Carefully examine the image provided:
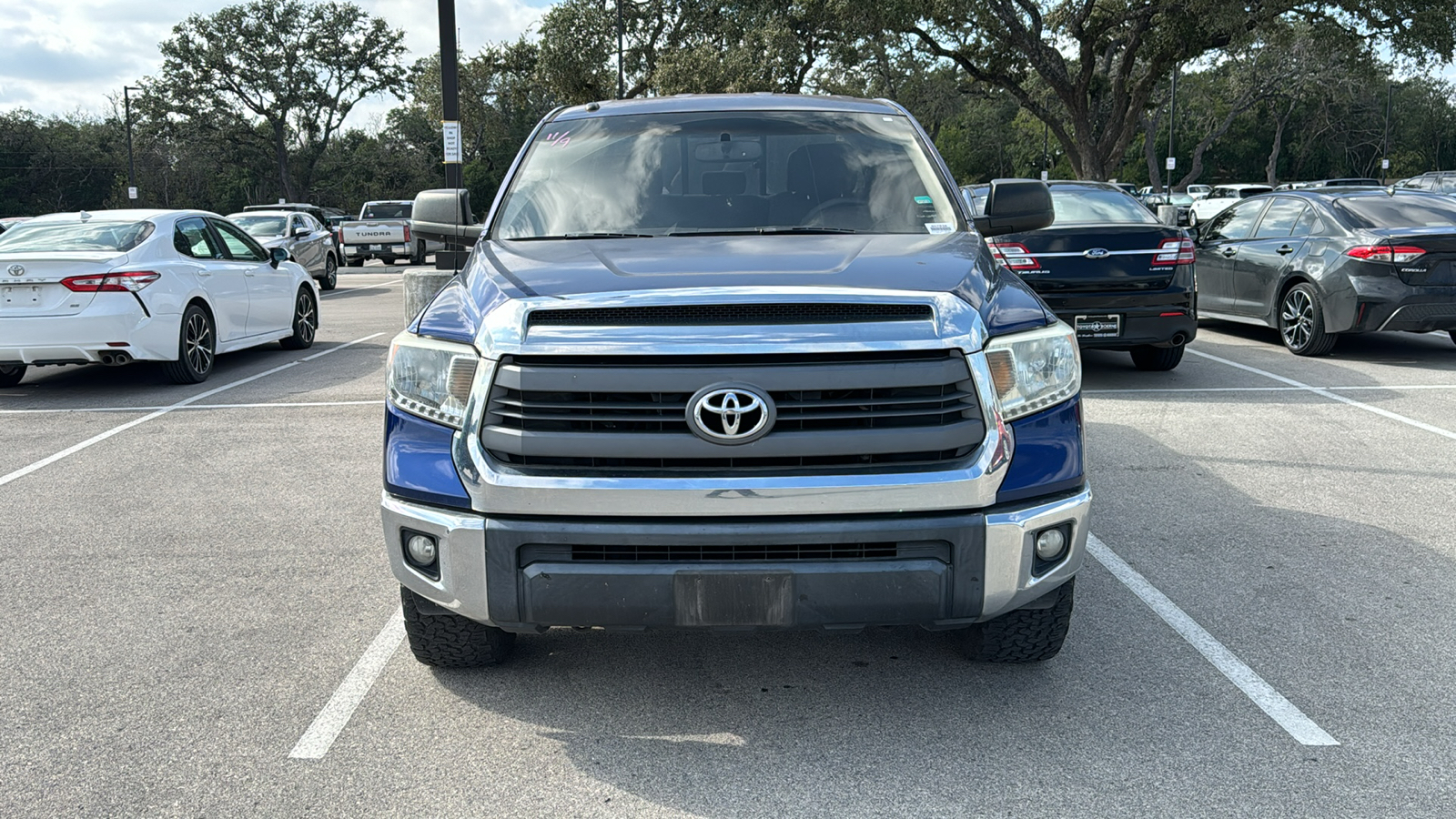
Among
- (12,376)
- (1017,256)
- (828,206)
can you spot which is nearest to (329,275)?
(12,376)

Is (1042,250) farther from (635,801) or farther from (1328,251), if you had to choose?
(635,801)

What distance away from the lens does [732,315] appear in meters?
3.31

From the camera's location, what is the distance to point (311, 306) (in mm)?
13586

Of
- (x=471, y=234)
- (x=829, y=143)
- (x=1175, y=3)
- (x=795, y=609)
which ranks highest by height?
(x=1175, y=3)

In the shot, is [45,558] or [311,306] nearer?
[45,558]

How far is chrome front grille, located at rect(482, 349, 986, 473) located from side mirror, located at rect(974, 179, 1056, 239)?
1.81 metres

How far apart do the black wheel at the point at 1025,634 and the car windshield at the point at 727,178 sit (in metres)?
1.42

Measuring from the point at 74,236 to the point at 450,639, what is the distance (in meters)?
→ 8.39

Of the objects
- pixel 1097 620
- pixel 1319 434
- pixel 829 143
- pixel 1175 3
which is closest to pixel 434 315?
→ pixel 829 143

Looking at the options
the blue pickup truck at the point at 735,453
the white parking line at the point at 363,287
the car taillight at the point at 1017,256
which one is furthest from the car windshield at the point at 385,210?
the blue pickup truck at the point at 735,453

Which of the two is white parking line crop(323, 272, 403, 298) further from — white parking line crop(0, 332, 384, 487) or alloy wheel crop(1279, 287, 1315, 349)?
alloy wheel crop(1279, 287, 1315, 349)

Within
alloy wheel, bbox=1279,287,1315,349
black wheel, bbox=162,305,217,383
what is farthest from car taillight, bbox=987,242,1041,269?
black wheel, bbox=162,305,217,383

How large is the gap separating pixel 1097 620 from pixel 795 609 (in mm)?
1731

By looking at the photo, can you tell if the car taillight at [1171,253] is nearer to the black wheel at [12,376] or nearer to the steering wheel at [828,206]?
the steering wheel at [828,206]
